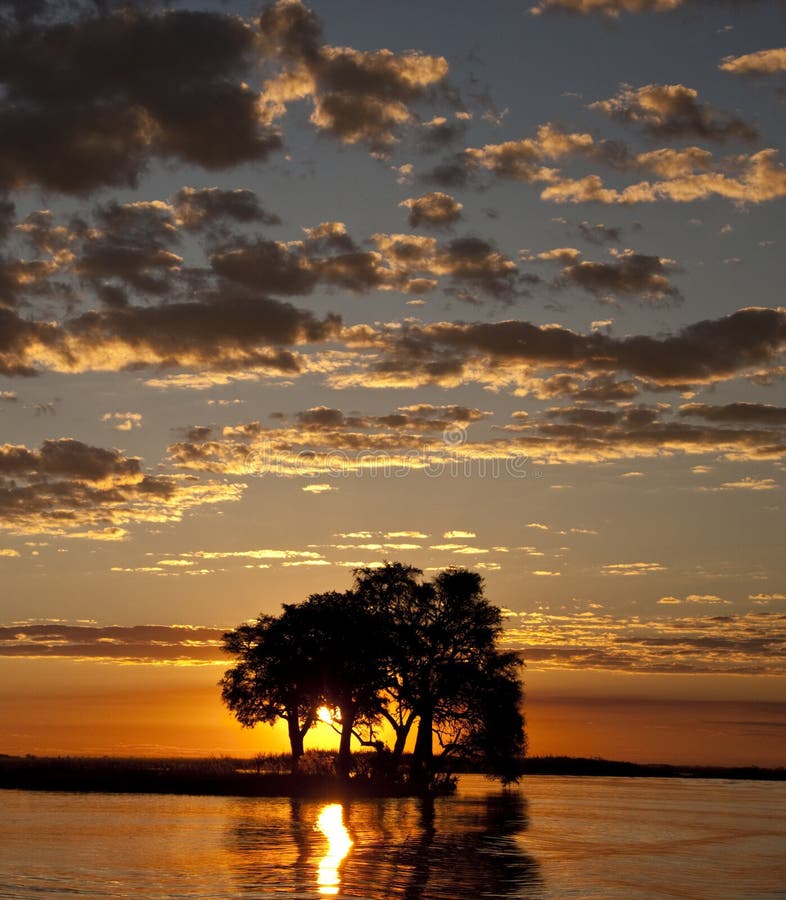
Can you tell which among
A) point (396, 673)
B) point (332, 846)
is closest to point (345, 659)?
point (396, 673)

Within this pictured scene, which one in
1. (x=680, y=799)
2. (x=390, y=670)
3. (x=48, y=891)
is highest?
(x=390, y=670)

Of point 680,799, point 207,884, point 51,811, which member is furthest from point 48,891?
point 680,799

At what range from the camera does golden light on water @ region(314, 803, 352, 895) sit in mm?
39372

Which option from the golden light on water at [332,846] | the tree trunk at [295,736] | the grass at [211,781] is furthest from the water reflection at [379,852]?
the tree trunk at [295,736]

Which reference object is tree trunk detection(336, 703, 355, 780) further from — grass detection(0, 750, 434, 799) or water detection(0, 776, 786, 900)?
water detection(0, 776, 786, 900)

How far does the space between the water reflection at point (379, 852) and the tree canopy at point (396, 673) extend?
17.7 metres

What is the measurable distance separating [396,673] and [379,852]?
49.4 metres

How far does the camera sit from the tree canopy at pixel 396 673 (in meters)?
97.4

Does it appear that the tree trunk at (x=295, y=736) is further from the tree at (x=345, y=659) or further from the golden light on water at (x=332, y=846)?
the golden light on water at (x=332, y=846)

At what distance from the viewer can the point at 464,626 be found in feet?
329

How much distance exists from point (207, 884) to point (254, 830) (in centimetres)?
2056

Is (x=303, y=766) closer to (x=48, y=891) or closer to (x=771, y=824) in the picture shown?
(x=771, y=824)

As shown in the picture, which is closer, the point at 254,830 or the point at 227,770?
the point at 254,830

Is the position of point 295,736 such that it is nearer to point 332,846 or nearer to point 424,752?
point 424,752
